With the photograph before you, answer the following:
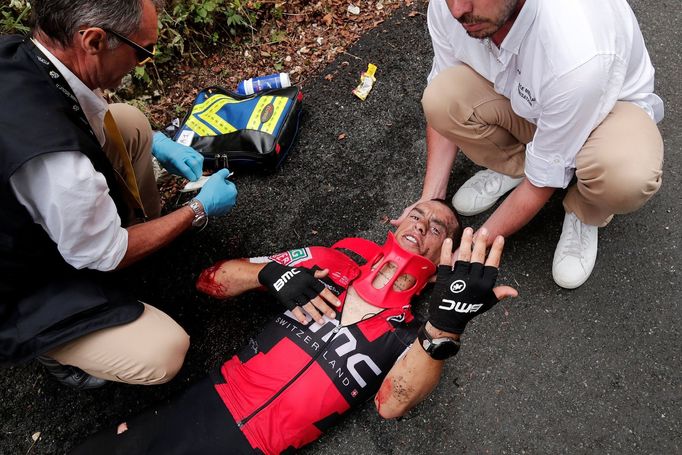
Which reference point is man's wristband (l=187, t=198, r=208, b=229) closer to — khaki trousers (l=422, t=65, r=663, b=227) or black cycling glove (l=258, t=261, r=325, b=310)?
black cycling glove (l=258, t=261, r=325, b=310)

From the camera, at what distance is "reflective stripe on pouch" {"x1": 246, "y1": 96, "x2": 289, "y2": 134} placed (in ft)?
Result: 11.3

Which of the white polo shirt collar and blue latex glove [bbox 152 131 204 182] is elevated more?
the white polo shirt collar

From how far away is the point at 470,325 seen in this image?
3.03 m

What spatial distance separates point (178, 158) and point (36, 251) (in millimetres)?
1094

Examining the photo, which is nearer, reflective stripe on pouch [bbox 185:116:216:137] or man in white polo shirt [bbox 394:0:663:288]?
man in white polo shirt [bbox 394:0:663:288]

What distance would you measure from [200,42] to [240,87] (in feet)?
2.07

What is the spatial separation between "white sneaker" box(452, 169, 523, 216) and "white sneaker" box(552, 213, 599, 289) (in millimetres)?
416

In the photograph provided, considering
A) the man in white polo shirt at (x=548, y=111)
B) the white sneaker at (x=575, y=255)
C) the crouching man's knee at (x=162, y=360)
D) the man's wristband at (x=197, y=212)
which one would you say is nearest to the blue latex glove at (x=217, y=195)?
the man's wristband at (x=197, y=212)

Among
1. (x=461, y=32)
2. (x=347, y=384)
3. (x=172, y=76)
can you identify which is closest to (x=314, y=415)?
(x=347, y=384)

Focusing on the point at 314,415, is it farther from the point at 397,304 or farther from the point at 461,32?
the point at 461,32

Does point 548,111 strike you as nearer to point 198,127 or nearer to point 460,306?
point 460,306

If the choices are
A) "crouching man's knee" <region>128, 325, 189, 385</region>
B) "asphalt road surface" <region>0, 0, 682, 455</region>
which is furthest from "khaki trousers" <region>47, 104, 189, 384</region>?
"asphalt road surface" <region>0, 0, 682, 455</region>

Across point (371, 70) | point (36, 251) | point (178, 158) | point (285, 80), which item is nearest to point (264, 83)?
point (285, 80)

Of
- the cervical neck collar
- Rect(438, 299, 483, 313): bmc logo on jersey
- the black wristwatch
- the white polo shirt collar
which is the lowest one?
the cervical neck collar
